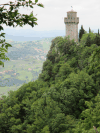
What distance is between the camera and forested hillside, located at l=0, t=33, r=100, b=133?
2692 centimetres

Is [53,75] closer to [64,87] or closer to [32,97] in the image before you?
[32,97]

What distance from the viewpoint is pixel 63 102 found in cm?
3400

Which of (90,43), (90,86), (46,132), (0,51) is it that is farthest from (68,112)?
(0,51)

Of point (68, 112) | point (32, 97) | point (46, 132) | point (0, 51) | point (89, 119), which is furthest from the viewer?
point (32, 97)

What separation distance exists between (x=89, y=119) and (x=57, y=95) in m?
14.3

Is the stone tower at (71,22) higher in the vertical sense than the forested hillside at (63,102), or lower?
higher

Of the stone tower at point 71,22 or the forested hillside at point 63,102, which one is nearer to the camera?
the forested hillside at point 63,102

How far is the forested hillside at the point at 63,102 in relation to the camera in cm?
2692

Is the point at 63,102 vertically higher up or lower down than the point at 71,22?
lower down

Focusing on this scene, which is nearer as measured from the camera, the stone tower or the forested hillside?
the forested hillside

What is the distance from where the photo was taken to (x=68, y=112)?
3325cm

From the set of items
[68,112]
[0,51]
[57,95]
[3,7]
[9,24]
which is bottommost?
[68,112]

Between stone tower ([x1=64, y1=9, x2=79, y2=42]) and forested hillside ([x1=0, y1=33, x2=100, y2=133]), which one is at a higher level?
stone tower ([x1=64, y1=9, x2=79, y2=42])

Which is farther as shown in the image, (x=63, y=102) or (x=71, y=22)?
(x=71, y=22)
